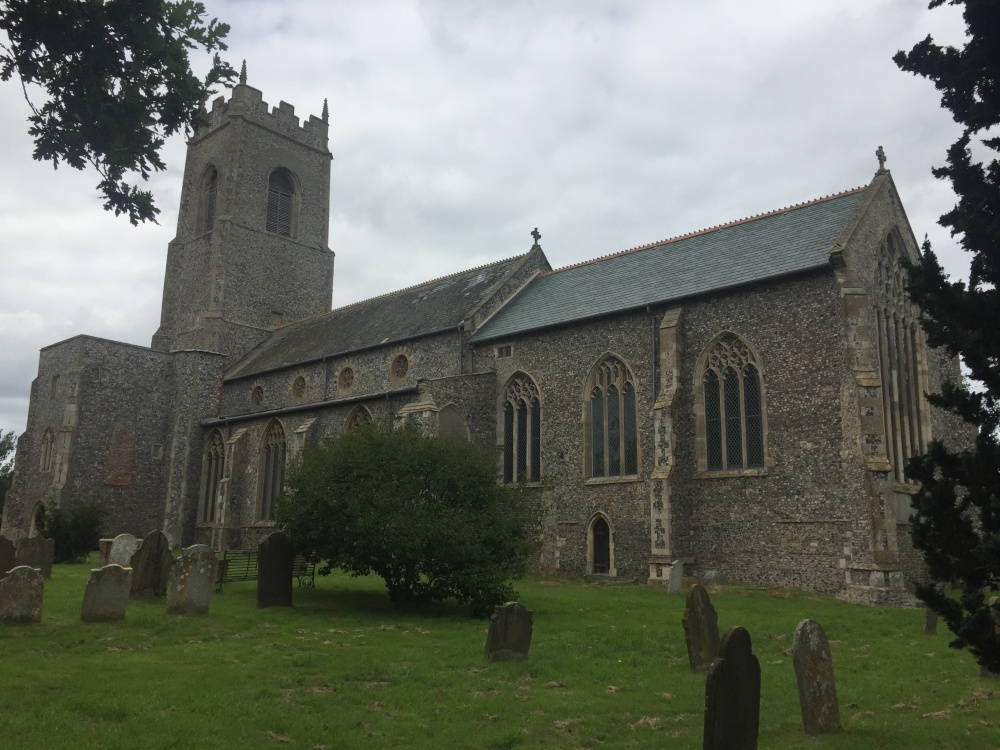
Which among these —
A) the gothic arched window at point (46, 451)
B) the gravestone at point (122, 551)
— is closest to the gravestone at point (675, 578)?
the gravestone at point (122, 551)

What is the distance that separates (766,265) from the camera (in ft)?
A: 62.3

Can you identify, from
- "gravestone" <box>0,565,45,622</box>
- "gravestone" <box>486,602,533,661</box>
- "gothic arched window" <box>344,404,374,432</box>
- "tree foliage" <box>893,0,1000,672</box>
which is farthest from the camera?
"gothic arched window" <box>344,404,374,432</box>

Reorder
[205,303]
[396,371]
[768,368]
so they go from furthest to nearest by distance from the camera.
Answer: [205,303]
[396,371]
[768,368]

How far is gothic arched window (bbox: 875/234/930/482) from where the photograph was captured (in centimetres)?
1845

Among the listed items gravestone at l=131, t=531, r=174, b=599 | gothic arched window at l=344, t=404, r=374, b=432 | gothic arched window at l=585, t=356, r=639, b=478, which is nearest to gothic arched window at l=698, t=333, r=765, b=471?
gothic arched window at l=585, t=356, r=639, b=478

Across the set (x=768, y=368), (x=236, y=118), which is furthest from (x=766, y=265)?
(x=236, y=118)

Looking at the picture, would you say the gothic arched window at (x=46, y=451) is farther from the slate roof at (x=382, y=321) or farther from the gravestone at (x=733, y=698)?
the gravestone at (x=733, y=698)

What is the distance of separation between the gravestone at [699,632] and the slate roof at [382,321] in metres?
16.2

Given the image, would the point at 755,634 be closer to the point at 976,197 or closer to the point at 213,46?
the point at 976,197

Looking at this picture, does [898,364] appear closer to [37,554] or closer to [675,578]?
[675,578]

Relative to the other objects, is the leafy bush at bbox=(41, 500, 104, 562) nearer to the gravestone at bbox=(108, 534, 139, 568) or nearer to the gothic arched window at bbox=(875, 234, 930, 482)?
the gravestone at bbox=(108, 534, 139, 568)

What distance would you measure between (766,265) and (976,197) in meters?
13.2

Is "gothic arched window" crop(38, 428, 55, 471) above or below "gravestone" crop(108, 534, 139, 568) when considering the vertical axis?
above

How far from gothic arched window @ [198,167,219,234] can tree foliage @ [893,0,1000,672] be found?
35.4 m
